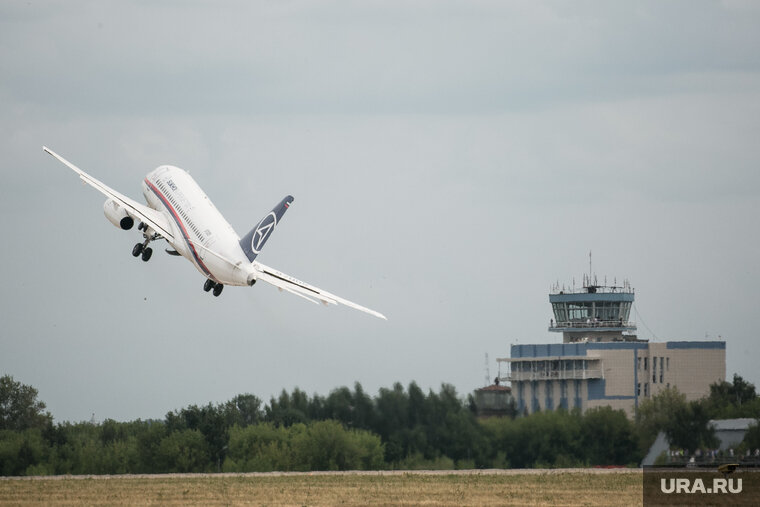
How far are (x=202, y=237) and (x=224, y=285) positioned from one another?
3.10 meters

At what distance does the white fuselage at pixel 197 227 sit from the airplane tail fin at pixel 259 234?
17.0 inches

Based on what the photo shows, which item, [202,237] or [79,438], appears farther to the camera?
[79,438]

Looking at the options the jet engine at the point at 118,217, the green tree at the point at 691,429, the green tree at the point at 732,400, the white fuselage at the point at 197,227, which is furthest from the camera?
the green tree at the point at 732,400

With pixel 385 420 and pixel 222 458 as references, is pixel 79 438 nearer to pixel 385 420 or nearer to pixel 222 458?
pixel 222 458

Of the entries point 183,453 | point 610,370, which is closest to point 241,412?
point 183,453

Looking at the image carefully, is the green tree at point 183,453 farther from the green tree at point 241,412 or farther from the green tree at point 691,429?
the green tree at point 691,429

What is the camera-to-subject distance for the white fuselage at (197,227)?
303 ft

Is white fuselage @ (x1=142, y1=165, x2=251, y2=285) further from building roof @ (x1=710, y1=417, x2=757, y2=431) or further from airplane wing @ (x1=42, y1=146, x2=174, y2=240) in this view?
building roof @ (x1=710, y1=417, x2=757, y2=431)

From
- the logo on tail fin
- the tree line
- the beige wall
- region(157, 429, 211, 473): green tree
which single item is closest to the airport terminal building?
the beige wall

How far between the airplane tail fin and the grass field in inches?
532

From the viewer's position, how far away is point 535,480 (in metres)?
94.9

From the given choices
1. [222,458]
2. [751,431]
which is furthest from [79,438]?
[751,431]

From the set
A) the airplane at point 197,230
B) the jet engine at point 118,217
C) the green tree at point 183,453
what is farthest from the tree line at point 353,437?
the jet engine at point 118,217

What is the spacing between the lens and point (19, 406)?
147250 mm
